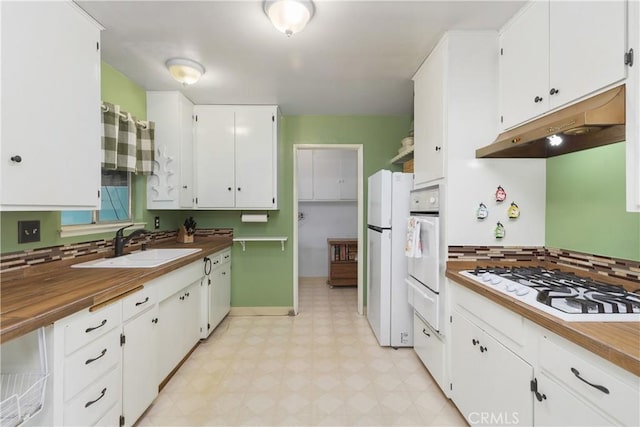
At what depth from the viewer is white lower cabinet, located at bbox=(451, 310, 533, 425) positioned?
115 centimetres

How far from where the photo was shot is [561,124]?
46.0 inches

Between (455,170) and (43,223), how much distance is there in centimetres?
248

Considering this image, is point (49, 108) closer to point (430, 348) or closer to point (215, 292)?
point (215, 292)

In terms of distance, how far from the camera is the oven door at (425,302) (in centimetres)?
186

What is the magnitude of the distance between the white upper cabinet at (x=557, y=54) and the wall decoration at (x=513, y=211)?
49 cm

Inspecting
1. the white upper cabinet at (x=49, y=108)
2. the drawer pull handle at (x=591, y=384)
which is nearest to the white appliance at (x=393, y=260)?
the drawer pull handle at (x=591, y=384)

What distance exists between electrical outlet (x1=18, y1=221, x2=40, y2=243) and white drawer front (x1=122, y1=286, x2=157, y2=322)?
65 centimetres

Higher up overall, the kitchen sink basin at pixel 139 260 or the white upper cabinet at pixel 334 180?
the white upper cabinet at pixel 334 180

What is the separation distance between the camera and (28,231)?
1518 millimetres

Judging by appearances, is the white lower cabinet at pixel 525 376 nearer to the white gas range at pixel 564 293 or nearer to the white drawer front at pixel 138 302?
the white gas range at pixel 564 293

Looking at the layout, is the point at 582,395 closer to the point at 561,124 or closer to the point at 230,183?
the point at 561,124

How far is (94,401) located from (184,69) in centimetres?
207

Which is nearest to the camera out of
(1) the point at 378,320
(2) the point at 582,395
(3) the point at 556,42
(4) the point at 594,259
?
(2) the point at 582,395

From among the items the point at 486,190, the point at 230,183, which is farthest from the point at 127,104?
the point at 486,190
